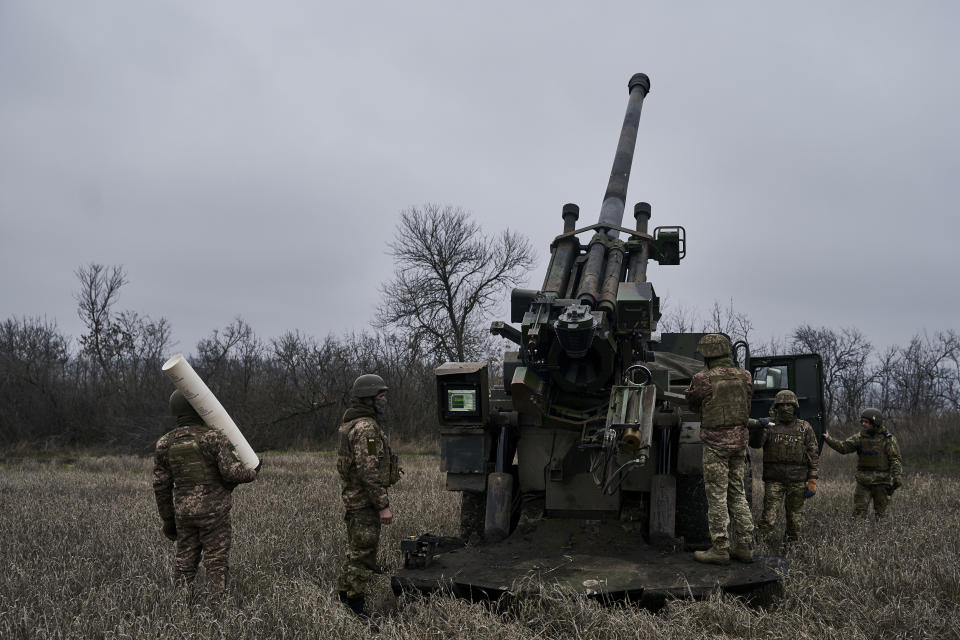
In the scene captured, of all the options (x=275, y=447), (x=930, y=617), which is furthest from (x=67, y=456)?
(x=930, y=617)

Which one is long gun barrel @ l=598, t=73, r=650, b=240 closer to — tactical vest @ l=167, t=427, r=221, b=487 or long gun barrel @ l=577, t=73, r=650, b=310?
long gun barrel @ l=577, t=73, r=650, b=310

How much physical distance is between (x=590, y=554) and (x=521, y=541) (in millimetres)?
649

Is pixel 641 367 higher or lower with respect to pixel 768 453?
higher

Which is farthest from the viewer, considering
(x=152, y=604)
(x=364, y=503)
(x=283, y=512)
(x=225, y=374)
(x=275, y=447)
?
(x=225, y=374)

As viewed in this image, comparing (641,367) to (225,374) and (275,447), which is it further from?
(225,374)

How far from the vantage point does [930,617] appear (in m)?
4.34

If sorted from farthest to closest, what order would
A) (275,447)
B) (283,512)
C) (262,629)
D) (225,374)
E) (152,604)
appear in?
(225,374) → (275,447) → (283,512) → (152,604) → (262,629)

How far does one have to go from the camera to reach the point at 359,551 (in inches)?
200

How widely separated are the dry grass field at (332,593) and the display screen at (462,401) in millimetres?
1400

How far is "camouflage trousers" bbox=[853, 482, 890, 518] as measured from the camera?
8641 mm

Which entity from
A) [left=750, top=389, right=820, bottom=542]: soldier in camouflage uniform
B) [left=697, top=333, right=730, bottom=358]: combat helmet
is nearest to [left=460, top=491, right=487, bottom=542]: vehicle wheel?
[left=697, top=333, right=730, bottom=358]: combat helmet

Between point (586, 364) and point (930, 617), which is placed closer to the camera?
point (930, 617)

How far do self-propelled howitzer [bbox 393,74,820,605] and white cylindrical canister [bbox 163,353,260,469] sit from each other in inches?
51.8

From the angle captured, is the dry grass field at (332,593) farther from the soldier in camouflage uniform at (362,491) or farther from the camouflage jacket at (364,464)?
the camouflage jacket at (364,464)
